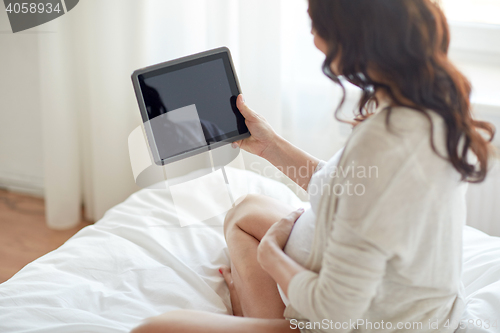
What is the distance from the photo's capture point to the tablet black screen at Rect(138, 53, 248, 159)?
1017mm

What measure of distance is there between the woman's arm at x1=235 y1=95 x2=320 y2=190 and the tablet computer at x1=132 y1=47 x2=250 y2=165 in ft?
0.09

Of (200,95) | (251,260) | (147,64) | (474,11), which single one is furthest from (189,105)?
(474,11)

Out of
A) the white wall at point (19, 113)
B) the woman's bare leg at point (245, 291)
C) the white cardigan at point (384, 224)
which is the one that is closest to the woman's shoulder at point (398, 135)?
the white cardigan at point (384, 224)

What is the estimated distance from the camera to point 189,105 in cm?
106

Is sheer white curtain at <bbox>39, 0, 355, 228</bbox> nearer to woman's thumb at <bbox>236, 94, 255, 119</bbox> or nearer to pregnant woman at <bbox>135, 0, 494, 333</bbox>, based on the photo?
woman's thumb at <bbox>236, 94, 255, 119</bbox>

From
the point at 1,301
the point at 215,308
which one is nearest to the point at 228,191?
the point at 215,308

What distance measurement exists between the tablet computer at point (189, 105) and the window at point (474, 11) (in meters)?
1.10

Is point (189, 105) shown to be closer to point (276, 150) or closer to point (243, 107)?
point (243, 107)

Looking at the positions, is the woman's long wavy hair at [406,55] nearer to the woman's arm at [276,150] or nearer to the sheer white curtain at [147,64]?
the woman's arm at [276,150]

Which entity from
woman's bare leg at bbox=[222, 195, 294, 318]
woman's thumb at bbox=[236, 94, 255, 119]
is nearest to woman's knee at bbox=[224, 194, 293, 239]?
woman's bare leg at bbox=[222, 195, 294, 318]

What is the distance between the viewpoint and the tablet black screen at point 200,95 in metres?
1.02

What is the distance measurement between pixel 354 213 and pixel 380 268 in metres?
0.09

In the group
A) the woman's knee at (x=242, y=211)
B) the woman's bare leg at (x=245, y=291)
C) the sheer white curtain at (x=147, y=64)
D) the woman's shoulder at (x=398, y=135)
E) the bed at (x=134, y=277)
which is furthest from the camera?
the sheer white curtain at (x=147, y=64)

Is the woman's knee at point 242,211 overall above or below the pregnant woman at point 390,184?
below
